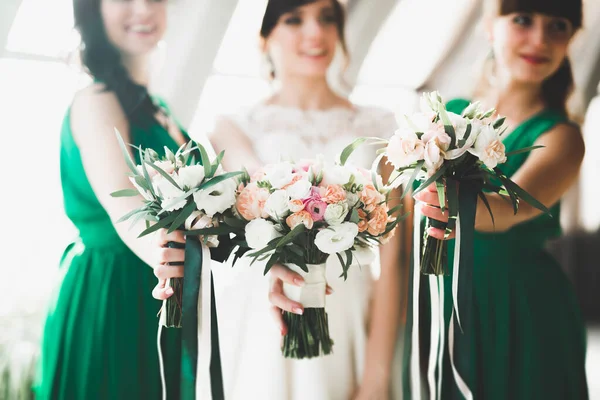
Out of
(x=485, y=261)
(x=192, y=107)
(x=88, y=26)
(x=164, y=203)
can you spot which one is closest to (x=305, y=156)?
(x=192, y=107)

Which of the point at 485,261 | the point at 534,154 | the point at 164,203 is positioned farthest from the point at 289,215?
the point at 534,154

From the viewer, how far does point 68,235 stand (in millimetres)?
1850

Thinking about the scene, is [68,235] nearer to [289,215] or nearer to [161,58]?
[161,58]

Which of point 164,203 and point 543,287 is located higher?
point 164,203

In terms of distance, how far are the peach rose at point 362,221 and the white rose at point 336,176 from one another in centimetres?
10

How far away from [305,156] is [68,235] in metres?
0.91

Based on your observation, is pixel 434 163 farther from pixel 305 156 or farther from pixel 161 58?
pixel 161 58

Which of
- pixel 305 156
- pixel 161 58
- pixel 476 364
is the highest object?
pixel 161 58

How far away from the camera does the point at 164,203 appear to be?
1.39m

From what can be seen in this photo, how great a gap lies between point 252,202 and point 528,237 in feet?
3.52

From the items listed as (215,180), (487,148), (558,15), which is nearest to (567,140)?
(558,15)

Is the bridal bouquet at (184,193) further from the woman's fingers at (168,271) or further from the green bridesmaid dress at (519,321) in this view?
the green bridesmaid dress at (519,321)

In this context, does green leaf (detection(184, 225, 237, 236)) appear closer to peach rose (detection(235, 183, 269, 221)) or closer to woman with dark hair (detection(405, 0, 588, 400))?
peach rose (detection(235, 183, 269, 221))

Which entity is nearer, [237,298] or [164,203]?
[164,203]
